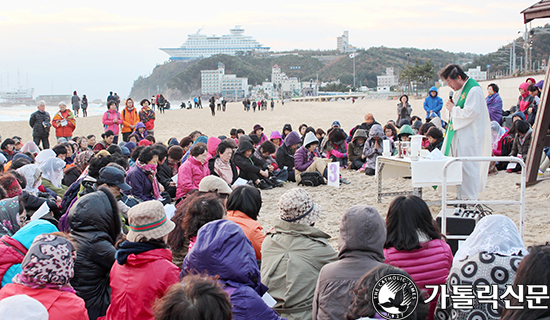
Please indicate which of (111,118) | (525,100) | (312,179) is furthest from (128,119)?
(525,100)

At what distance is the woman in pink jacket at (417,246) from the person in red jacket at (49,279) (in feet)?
5.70

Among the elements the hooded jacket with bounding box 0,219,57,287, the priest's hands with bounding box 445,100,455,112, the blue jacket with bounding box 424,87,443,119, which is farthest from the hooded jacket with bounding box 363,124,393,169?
the hooded jacket with bounding box 0,219,57,287

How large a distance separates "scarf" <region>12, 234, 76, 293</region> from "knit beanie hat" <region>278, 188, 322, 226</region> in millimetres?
1252

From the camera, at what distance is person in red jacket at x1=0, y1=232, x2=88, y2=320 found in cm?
205

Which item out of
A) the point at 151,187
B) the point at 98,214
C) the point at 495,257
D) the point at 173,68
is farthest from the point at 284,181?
the point at 173,68

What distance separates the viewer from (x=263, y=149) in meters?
8.01

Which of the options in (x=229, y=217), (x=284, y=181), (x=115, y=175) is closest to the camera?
(x=229, y=217)

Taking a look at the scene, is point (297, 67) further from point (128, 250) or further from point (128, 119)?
Result: point (128, 250)

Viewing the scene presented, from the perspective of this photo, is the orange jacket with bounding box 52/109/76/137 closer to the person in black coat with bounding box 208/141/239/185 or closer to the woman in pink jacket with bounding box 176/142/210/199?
the person in black coat with bounding box 208/141/239/185

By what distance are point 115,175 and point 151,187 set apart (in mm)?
1313

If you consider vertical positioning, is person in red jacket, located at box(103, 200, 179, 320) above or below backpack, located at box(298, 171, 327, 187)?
above

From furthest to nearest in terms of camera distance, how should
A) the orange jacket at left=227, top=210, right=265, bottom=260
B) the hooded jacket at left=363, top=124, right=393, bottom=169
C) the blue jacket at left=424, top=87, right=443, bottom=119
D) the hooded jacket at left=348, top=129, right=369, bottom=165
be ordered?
the blue jacket at left=424, top=87, right=443, bottom=119, the hooded jacket at left=348, top=129, right=369, bottom=165, the hooded jacket at left=363, top=124, right=393, bottom=169, the orange jacket at left=227, top=210, right=265, bottom=260

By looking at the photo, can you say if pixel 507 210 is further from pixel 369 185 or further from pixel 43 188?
pixel 43 188

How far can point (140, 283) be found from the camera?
2414mm
